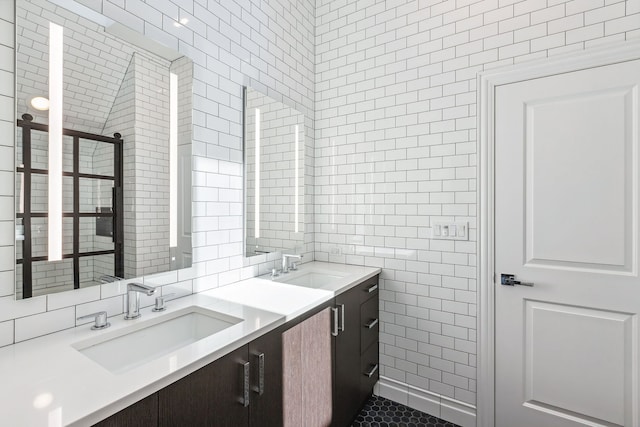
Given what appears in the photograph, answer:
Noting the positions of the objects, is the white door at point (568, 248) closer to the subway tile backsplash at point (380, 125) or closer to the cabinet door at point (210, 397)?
the subway tile backsplash at point (380, 125)

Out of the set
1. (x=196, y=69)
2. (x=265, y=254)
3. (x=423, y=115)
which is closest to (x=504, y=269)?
(x=423, y=115)

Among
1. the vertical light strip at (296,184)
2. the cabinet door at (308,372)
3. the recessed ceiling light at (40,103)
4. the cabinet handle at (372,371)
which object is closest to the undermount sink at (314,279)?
the vertical light strip at (296,184)

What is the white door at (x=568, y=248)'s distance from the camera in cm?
165

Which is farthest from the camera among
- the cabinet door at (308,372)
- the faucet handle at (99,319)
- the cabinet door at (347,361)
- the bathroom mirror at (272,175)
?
the bathroom mirror at (272,175)

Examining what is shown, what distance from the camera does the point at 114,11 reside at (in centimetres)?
135

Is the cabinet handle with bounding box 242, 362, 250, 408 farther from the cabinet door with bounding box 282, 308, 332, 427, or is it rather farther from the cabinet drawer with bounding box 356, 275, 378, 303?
the cabinet drawer with bounding box 356, 275, 378, 303

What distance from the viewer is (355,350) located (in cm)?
203

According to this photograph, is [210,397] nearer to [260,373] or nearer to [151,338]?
[260,373]

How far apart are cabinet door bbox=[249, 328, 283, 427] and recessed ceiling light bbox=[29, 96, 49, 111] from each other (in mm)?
1159

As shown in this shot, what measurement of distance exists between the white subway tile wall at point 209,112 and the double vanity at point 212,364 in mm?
99

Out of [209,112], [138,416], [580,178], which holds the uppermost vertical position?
[209,112]

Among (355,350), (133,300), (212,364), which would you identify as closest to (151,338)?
(133,300)

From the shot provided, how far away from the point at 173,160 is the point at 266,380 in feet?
3.70

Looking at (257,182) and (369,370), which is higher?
(257,182)
